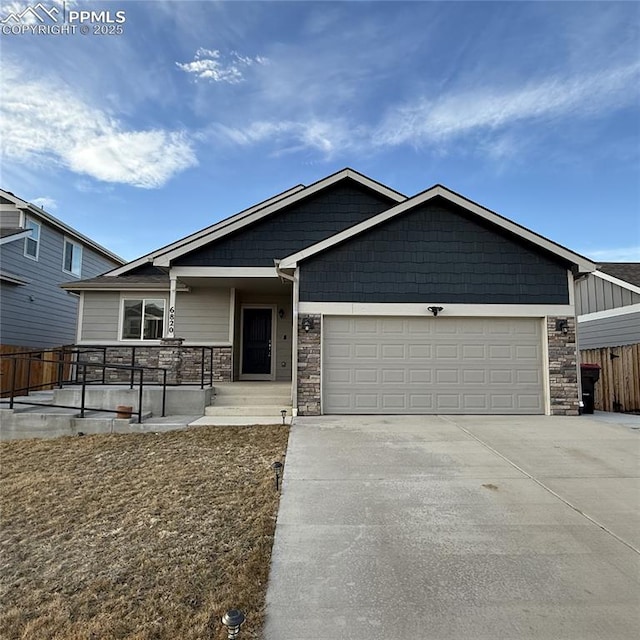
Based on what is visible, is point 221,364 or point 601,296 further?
point 601,296

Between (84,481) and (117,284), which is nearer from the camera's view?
(84,481)

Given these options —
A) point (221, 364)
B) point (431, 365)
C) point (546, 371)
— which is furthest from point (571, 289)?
point (221, 364)

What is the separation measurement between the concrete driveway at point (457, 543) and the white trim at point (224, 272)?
5.59 metres

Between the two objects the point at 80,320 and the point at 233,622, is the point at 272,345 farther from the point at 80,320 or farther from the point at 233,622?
the point at 233,622

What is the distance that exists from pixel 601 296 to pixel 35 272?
19891 mm

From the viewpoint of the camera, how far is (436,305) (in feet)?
30.6

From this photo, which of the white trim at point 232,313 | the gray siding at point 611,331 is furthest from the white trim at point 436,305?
the gray siding at point 611,331

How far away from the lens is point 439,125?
1357 centimetres

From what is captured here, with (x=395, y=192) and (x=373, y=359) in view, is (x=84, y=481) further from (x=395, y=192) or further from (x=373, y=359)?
(x=395, y=192)

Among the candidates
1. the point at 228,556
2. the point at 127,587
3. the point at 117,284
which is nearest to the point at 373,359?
the point at 228,556

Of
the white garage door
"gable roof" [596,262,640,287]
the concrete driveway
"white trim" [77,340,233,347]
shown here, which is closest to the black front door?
"white trim" [77,340,233,347]

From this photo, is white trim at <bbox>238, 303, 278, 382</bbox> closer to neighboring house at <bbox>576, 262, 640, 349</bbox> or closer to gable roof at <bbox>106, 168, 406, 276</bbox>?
gable roof at <bbox>106, 168, 406, 276</bbox>

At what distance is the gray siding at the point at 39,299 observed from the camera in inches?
536

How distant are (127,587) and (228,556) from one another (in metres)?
0.71
